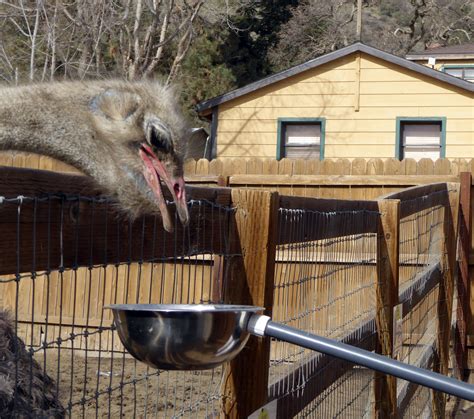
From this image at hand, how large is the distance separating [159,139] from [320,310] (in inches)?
85.9

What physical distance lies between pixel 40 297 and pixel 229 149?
8.58 m

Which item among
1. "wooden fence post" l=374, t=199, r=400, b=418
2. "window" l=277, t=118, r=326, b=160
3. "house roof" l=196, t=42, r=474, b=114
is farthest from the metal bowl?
"window" l=277, t=118, r=326, b=160

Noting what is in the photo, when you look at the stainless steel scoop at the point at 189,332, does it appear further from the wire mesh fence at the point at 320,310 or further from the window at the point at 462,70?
the window at the point at 462,70

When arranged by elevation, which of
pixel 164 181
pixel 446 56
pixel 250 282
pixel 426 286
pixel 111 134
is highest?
pixel 446 56

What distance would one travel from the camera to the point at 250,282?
300 centimetres

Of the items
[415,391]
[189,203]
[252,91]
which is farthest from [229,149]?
[189,203]

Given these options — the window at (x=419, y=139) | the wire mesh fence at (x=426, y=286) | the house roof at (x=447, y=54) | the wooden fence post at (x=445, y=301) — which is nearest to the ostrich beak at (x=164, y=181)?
the wire mesh fence at (x=426, y=286)

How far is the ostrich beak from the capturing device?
2197 mm

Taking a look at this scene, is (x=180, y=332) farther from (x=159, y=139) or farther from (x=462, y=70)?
(x=462, y=70)

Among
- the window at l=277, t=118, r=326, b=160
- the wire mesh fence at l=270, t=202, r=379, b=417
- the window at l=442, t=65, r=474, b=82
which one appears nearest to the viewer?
the wire mesh fence at l=270, t=202, r=379, b=417

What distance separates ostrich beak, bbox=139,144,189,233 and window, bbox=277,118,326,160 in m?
15.6

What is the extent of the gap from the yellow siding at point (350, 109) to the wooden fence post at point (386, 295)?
1223cm

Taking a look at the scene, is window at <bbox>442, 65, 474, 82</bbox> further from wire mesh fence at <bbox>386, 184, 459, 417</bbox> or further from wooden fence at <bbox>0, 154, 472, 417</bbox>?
wooden fence at <bbox>0, 154, 472, 417</bbox>

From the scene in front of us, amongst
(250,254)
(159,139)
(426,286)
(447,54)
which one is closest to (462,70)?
(447,54)
